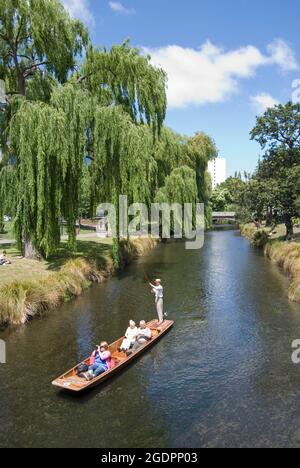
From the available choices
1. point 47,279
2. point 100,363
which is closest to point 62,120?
point 47,279

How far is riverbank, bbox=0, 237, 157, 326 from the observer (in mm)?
15297

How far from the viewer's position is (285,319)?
16203 mm

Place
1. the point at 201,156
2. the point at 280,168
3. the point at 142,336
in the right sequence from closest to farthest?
the point at 142,336 → the point at 280,168 → the point at 201,156

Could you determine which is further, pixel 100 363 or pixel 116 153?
pixel 116 153

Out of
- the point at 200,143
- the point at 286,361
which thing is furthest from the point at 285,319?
the point at 200,143

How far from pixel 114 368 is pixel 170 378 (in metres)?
1.63

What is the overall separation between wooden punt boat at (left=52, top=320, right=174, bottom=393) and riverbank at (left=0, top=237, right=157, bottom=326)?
477 centimetres

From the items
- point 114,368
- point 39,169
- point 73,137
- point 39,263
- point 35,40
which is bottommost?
point 114,368

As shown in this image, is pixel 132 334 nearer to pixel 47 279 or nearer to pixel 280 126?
pixel 47 279

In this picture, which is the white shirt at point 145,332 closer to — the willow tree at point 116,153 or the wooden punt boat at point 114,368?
the wooden punt boat at point 114,368

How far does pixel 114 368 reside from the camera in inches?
441

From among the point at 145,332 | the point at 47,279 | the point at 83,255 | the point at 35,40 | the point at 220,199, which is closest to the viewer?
the point at 145,332

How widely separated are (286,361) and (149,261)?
1992 centimetres

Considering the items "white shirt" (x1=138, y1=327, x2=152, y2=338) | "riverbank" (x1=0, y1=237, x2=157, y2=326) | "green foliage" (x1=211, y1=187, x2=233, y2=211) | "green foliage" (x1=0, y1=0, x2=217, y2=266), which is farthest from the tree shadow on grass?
"green foliage" (x1=211, y1=187, x2=233, y2=211)
